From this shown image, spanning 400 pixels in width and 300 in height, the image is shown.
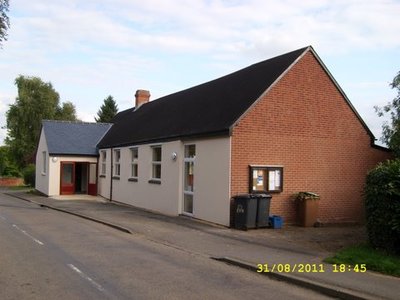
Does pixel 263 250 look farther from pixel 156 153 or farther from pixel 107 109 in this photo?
pixel 107 109

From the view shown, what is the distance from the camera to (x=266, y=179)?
16844mm

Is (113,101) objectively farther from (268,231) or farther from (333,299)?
(333,299)

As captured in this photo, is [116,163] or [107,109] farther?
[107,109]

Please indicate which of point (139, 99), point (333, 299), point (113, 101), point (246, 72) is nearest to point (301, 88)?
point (246, 72)

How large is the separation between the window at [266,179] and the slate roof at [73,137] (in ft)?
56.1

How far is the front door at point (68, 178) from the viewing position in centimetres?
3161

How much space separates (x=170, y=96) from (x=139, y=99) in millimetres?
6828

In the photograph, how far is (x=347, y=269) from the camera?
9.34 m

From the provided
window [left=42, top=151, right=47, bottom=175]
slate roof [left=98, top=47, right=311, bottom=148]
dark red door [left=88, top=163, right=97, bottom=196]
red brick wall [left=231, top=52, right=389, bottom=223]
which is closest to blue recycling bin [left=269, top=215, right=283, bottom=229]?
red brick wall [left=231, top=52, right=389, bottom=223]

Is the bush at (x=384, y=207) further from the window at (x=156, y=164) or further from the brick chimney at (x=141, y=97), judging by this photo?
the brick chimney at (x=141, y=97)

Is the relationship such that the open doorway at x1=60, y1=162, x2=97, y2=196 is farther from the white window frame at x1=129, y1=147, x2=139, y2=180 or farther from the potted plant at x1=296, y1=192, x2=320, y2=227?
the potted plant at x1=296, y1=192, x2=320, y2=227

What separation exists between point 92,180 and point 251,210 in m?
18.6
